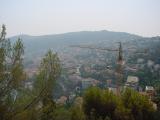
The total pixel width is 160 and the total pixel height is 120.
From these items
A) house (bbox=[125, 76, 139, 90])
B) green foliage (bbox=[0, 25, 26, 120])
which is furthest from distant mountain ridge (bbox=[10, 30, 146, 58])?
green foliage (bbox=[0, 25, 26, 120])

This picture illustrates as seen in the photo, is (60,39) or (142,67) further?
(60,39)

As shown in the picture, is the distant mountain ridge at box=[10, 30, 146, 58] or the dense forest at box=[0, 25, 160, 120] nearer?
the dense forest at box=[0, 25, 160, 120]

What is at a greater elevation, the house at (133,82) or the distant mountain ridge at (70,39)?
the distant mountain ridge at (70,39)

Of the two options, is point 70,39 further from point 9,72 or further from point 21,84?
point 9,72

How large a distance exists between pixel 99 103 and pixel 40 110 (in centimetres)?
900

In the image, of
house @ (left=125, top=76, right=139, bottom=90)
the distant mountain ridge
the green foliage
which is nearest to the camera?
the green foliage

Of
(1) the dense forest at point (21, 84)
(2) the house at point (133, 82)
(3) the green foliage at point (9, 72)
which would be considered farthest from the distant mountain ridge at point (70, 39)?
(3) the green foliage at point (9, 72)

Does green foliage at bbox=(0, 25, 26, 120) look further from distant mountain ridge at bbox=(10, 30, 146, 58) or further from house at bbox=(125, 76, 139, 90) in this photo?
distant mountain ridge at bbox=(10, 30, 146, 58)

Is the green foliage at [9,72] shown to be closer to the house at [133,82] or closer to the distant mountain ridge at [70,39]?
the house at [133,82]

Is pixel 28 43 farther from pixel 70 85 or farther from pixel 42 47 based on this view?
pixel 70 85

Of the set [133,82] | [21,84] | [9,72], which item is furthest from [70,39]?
[9,72]

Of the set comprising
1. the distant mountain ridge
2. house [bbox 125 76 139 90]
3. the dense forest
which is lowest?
house [bbox 125 76 139 90]

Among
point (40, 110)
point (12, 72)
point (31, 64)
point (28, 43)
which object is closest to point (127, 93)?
point (40, 110)

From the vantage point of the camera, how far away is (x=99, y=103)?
1903 centimetres
